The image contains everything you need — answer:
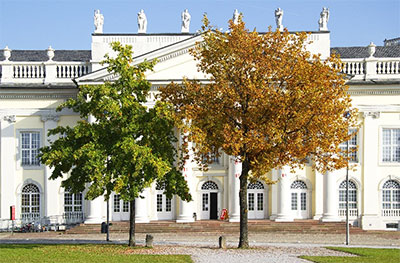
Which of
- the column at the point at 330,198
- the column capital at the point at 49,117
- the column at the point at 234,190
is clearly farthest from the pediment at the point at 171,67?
the column at the point at 330,198

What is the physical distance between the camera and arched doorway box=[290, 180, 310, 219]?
5375 centimetres

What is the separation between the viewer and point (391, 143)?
53.7 m

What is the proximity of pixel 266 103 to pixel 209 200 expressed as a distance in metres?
21.0

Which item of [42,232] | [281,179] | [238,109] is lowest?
[42,232]

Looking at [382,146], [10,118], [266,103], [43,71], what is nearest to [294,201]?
[382,146]

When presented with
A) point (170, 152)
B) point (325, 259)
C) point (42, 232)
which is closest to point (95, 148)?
point (170, 152)

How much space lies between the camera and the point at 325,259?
1266 inches

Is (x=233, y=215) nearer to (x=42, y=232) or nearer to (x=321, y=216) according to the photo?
(x=321, y=216)

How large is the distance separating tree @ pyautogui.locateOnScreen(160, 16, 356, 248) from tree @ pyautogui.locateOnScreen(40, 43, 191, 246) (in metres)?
1.82

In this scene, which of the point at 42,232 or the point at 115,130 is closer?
the point at 115,130

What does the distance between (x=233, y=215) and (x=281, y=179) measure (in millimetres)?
4105

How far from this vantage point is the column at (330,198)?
52219 mm

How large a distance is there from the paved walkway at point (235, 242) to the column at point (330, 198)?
3.50 m

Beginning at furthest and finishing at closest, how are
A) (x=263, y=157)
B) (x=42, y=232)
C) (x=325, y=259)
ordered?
(x=42, y=232) < (x=263, y=157) < (x=325, y=259)
